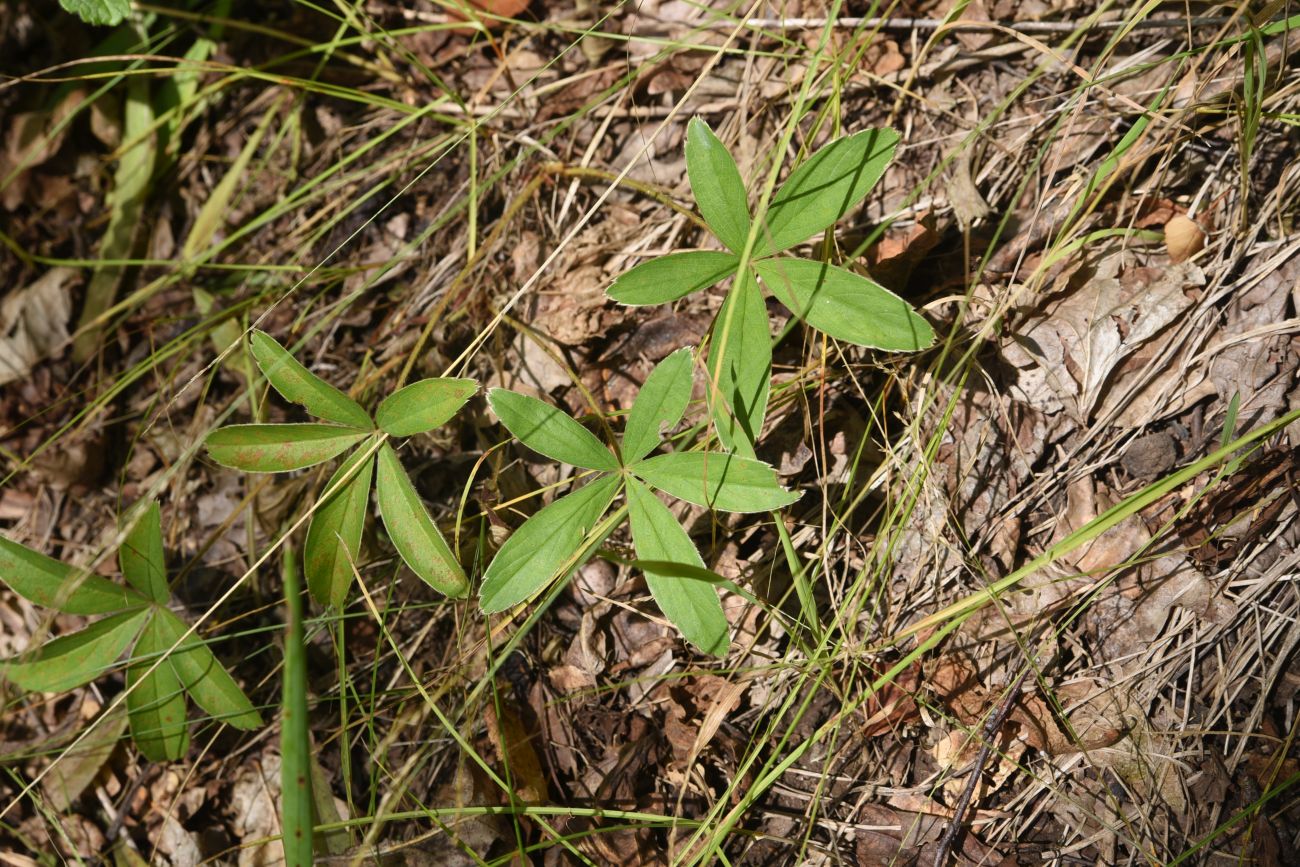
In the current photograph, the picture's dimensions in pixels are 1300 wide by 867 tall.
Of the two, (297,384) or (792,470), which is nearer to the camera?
(297,384)

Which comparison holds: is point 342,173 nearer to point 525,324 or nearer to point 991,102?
point 525,324

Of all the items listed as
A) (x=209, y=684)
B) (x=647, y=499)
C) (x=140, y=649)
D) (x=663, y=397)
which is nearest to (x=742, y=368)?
(x=663, y=397)

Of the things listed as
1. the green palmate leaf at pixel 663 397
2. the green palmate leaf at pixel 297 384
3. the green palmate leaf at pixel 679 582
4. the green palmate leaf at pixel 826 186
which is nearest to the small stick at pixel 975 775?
the green palmate leaf at pixel 679 582

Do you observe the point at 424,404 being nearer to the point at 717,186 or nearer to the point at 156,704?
the point at 717,186

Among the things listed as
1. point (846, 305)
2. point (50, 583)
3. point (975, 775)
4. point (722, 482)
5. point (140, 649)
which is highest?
point (846, 305)

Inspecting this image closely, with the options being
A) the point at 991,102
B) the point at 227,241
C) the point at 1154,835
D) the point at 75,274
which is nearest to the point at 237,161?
the point at 227,241

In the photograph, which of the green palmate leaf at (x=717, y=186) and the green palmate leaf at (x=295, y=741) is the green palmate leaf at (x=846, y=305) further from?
the green palmate leaf at (x=295, y=741)
